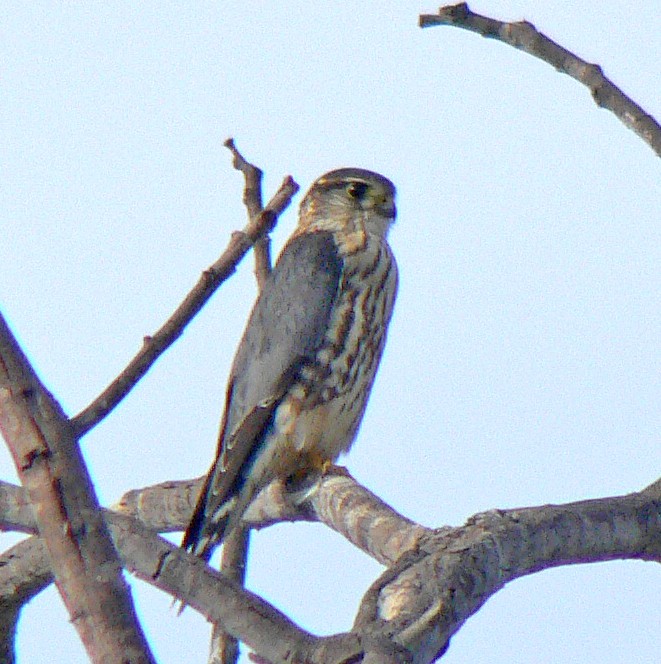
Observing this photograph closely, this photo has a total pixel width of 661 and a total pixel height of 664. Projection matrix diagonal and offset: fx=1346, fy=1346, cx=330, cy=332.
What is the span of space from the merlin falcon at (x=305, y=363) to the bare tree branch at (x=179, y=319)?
2.20m

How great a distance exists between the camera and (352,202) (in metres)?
5.73

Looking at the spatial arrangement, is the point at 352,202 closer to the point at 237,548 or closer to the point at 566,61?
the point at 237,548

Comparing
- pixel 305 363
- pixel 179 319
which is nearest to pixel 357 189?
pixel 305 363

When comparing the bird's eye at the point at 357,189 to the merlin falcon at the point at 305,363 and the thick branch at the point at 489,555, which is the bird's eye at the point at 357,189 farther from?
the thick branch at the point at 489,555

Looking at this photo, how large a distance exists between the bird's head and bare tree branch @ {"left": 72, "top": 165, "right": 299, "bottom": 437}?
121 inches

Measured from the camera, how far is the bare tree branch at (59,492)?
163 cm

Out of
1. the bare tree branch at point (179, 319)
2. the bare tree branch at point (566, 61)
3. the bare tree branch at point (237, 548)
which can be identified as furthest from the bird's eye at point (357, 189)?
the bare tree branch at point (179, 319)

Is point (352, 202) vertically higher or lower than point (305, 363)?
higher

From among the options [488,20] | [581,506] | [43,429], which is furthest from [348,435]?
[43,429]

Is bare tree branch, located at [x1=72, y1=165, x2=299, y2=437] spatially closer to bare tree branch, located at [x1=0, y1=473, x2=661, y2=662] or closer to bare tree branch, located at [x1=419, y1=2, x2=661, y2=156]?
bare tree branch, located at [x1=0, y1=473, x2=661, y2=662]

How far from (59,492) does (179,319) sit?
30.5 inches

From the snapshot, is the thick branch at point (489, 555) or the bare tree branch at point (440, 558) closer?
the bare tree branch at point (440, 558)

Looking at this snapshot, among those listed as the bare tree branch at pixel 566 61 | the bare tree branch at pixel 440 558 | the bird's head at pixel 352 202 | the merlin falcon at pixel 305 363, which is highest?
the bird's head at pixel 352 202

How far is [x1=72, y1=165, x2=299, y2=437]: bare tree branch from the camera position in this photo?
2.25m
